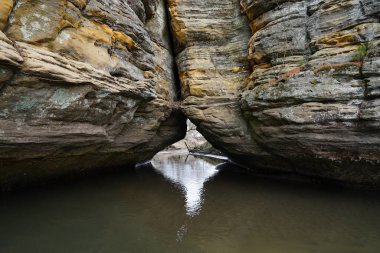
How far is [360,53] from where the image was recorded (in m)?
10.5

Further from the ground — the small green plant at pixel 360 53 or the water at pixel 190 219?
the small green plant at pixel 360 53

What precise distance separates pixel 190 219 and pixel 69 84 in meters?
6.43

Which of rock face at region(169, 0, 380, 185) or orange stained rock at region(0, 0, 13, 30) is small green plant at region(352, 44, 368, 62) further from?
orange stained rock at region(0, 0, 13, 30)

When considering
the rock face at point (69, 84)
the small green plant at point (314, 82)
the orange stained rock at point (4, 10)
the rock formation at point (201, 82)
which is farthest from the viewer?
the small green plant at point (314, 82)

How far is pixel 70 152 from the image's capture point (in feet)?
37.1

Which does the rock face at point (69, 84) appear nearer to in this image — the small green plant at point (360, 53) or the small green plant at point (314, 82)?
the small green plant at point (314, 82)

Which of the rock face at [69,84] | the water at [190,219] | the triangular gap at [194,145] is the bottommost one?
the water at [190,219]

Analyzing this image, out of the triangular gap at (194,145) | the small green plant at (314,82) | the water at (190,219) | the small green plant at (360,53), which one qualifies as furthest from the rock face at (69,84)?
the triangular gap at (194,145)

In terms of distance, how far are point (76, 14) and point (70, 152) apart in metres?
5.98

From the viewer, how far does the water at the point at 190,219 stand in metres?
6.95

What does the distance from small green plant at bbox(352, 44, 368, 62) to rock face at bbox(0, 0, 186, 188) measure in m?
9.54

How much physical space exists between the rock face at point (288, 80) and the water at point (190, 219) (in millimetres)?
2263

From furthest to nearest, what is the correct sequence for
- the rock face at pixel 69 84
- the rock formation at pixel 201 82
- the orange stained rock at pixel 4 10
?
the rock formation at pixel 201 82, the rock face at pixel 69 84, the orange stained rock at pixel 4 10

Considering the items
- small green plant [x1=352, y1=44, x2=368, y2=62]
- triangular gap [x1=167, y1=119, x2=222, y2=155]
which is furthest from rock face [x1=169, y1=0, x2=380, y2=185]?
triangular gap [x1=167, y1=119, x2=222, y2=155]
